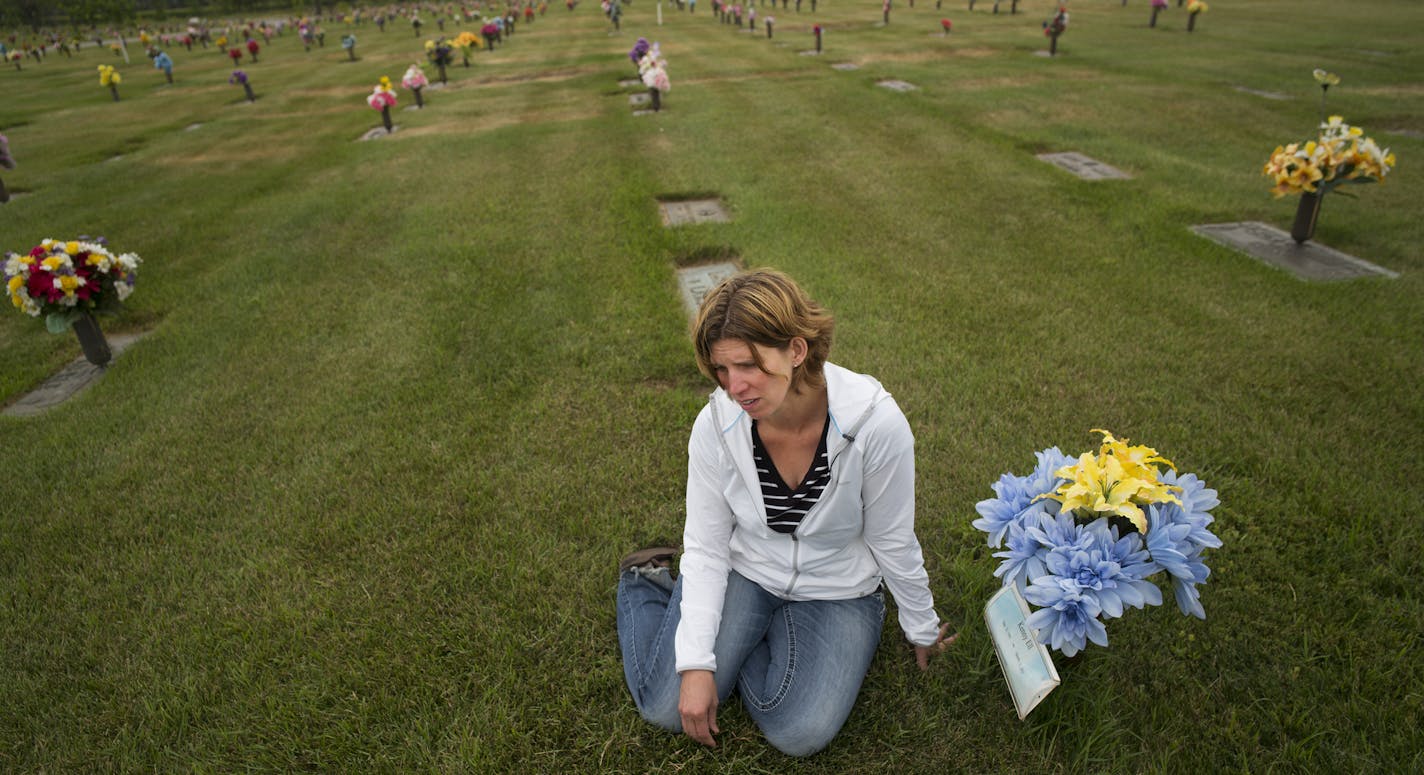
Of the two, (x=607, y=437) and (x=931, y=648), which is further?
(x=607, y=437)

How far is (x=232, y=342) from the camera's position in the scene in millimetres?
5637

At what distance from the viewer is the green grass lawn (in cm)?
259

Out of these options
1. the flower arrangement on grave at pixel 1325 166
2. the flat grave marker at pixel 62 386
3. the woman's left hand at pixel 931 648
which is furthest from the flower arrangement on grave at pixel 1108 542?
the flat grave marker at pixel 62 386

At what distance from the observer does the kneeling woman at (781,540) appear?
7.36 feet

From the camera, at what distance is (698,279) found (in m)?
6.27

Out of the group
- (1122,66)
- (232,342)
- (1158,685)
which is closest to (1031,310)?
(1158,685)

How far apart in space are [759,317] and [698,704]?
1.33 meters

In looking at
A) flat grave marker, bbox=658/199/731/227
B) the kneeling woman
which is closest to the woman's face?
the kneeling woman

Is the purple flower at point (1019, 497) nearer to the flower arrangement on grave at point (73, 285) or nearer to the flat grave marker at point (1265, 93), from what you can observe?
the flower arrangement on grave at point (73, 285)

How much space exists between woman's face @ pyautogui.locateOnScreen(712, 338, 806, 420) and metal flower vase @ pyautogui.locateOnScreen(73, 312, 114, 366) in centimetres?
566

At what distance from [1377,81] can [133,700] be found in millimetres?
19413

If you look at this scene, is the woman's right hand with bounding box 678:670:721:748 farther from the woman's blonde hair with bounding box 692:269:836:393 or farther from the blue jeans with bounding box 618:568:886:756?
the woman's blonde hair with bounding box 692:269:836:393

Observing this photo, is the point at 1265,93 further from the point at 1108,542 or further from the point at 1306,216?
the point at 1108,542

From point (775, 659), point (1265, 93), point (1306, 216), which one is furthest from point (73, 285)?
point (1265, 93)
